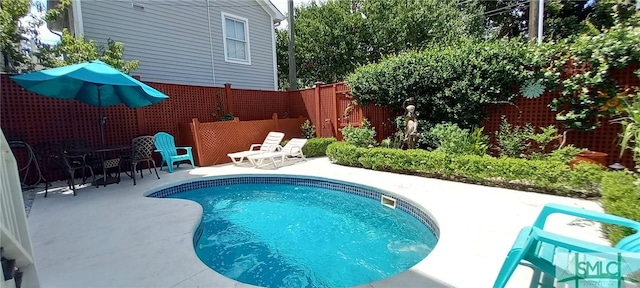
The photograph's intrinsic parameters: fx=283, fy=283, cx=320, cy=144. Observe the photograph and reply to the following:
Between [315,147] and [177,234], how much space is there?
560 cm

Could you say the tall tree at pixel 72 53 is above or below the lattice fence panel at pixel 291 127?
above

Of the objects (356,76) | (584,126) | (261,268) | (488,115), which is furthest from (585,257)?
(356,76)

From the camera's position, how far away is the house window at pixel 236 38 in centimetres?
997

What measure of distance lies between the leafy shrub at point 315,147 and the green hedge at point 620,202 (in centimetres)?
619

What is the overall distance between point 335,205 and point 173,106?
5305 millimetres

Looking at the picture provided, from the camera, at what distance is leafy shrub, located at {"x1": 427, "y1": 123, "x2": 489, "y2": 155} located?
5.39 m

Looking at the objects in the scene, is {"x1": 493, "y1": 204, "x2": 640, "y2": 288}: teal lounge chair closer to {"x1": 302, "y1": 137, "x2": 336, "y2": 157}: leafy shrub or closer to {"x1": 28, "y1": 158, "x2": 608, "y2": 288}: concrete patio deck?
{"x1": 28, "y1": 158, "x2": 608, "y2": 288}: concrete patio deck

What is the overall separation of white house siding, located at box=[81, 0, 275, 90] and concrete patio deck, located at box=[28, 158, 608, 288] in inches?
184

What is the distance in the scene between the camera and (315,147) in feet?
27.5

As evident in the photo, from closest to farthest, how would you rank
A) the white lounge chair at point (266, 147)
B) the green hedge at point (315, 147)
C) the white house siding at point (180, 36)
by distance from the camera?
the white lounge chair at point (266, 147)
the white house siding at point (180, 36)
the green hedge at point (315, 147)

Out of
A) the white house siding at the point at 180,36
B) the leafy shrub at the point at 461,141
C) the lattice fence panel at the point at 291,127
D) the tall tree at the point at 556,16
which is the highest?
the tall tree at the point at 556,16

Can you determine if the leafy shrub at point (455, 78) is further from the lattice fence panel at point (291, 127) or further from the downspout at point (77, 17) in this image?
the downspout at point (77, 17)

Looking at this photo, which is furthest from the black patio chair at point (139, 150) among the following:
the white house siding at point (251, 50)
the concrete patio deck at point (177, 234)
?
the white house siding at point (251, 50)

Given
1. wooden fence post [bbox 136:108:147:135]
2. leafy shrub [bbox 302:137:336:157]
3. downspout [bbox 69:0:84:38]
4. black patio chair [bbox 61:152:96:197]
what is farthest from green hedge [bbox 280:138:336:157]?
downspout [bbox 69:0:84:38]
